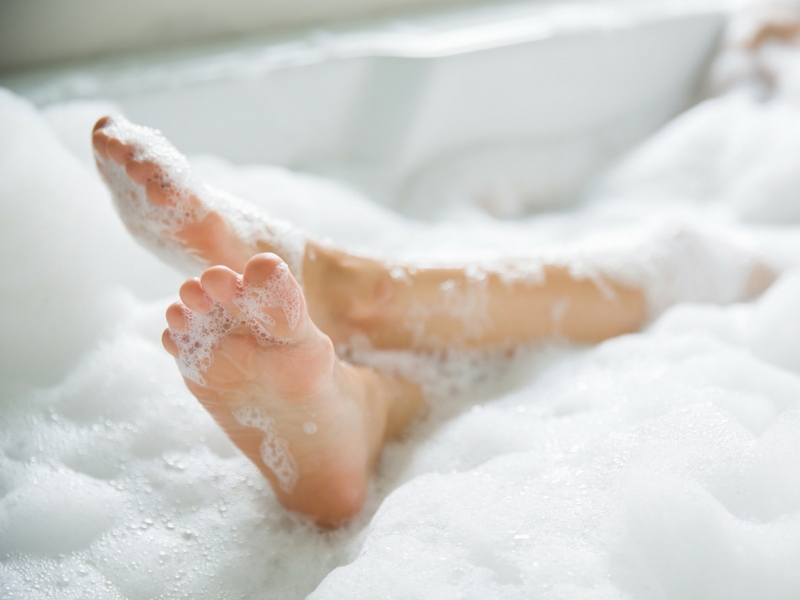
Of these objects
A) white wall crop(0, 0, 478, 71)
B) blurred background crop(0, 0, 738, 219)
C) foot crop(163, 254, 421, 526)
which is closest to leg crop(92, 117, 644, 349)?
foot crop(163, 254, 421, 526)

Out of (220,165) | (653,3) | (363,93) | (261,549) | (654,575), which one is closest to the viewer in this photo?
(654,575)

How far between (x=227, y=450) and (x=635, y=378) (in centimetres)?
45

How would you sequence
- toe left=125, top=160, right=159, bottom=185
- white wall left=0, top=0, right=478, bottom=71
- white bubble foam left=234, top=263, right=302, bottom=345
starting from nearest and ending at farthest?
white bubble foam left=234, top=263, right=302, bottom=345, toe left=125, top=160, right=159, bottom=185, white wall left=0, top=0, right=478, bottom=71

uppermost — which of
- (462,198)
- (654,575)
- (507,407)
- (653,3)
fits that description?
(653,3)

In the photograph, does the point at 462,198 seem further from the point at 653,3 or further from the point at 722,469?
the point at 722,469

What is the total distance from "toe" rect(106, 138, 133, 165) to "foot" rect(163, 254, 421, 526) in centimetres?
19

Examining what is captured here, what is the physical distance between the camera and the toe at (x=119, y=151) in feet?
2.16

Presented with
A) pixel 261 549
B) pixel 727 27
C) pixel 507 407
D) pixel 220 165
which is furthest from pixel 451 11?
pixel 261 549

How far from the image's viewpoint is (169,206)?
26.0 inches

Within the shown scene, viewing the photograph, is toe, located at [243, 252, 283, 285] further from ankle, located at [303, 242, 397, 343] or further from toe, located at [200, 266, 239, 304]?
ankle, located at [303, 242, 397, 343]

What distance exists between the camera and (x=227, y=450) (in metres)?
0.74

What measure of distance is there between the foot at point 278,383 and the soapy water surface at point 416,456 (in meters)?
0.02

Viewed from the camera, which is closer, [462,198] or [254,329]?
[254,329]

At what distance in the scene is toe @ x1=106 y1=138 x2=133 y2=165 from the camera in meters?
0.66
